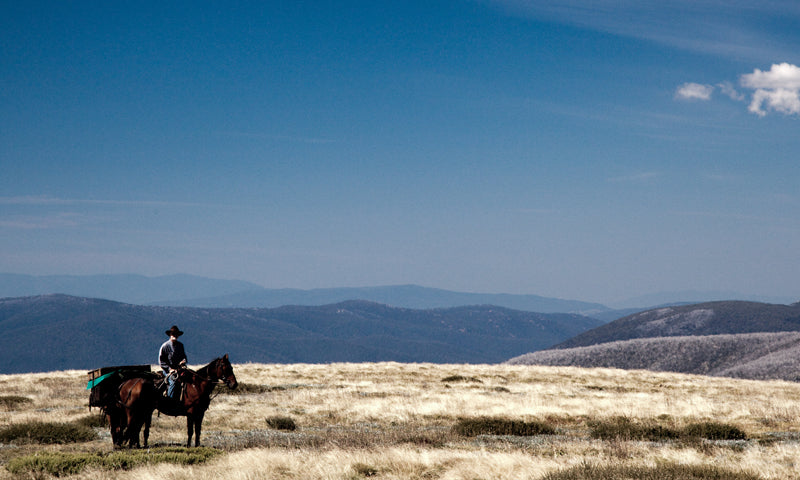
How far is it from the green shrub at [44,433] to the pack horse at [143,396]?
3.05 m

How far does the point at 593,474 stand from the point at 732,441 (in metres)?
9.95

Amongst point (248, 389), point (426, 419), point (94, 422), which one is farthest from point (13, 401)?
point (426, 419)

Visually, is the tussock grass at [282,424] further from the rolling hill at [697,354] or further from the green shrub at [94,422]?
the rolling hill at [697,354]

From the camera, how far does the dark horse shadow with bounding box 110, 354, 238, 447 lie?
629 inches

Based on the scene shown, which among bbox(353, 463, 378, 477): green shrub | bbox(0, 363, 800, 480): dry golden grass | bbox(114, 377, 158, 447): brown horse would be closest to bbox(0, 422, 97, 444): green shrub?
bbox(0, 363, 800, 480): dry golden grass

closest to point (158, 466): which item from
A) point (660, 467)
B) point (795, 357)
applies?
point (660, 467)

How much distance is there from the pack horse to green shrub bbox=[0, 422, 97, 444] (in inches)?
120

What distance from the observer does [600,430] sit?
65.5 feet

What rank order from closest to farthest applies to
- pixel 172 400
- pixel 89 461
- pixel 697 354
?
pixel 89 461 < pixel 172 400 < pixel 697 354

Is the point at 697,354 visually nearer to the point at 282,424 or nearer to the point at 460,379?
the point at 460,379

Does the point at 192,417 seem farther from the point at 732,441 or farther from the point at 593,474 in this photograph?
the point at 732,441

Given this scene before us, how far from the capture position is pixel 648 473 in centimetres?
1123

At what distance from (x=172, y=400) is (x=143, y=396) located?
796 millimetres

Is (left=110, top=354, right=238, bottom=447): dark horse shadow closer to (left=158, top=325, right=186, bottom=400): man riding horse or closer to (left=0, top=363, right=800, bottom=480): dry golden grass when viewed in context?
(left=158, top=325, right=186, bottom=400): man riding horse
